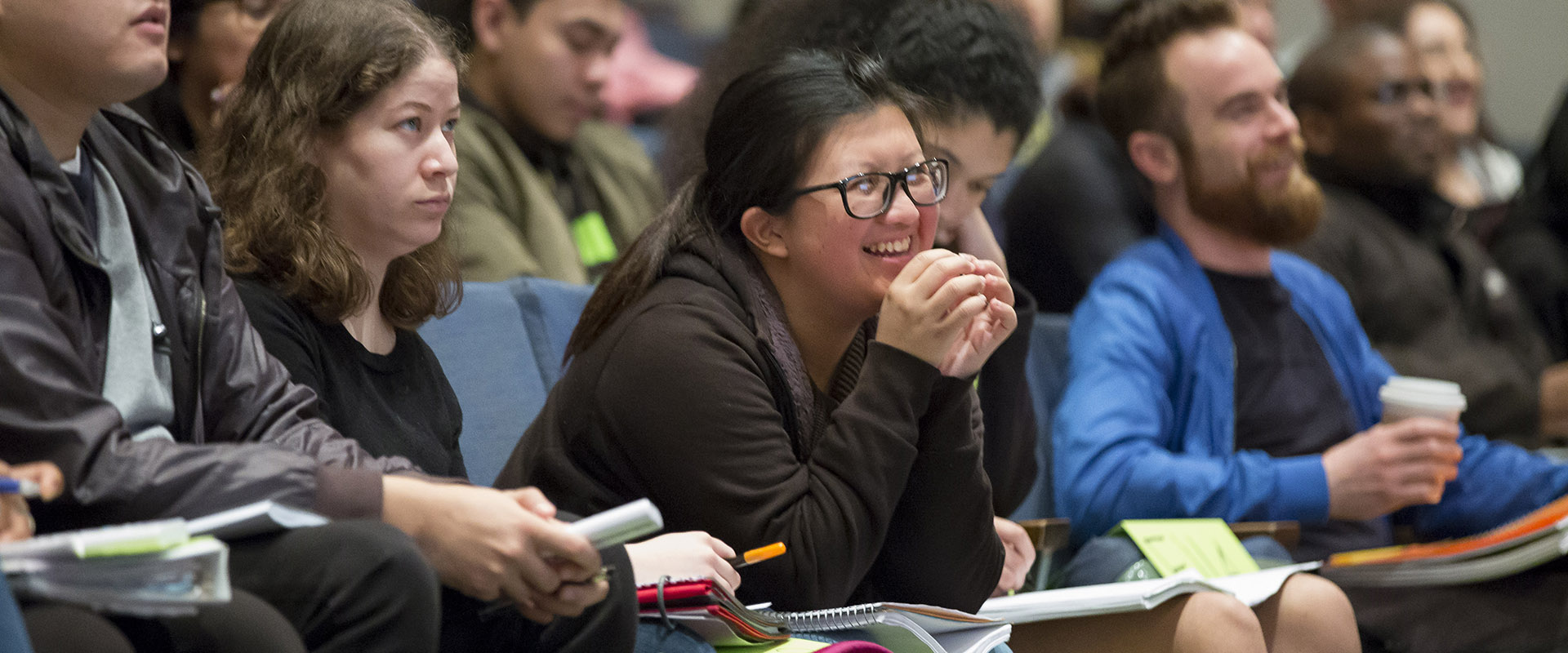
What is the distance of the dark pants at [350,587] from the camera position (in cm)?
116

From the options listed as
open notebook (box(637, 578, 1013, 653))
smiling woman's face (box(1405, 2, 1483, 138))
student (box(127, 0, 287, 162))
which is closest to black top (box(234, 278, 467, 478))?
open notebook (box(637, 578, 1013, 653))

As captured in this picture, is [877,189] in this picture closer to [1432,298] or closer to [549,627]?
[549,627]

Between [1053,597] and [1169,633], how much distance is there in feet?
0.50

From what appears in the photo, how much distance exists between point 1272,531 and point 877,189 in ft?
3.21

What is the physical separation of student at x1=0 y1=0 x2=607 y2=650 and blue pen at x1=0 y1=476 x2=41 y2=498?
0.33 feet

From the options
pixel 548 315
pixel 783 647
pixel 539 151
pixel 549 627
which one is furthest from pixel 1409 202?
pixel 549 627

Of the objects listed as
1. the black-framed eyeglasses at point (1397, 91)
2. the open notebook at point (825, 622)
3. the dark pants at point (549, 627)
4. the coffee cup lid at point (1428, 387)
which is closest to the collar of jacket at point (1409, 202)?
the black-framed eyeglasses at point (1397, 91)

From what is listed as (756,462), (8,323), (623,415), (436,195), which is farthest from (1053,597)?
(8,323)

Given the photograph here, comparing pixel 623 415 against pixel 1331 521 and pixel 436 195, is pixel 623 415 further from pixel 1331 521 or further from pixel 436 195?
pixel 1331 521

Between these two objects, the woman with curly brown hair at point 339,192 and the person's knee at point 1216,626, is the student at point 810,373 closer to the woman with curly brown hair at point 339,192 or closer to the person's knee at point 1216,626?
the person's knee at point 1216,626

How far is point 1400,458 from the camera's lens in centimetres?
256

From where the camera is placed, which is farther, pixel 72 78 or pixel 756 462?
pixel 756 462

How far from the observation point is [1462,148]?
4.59m

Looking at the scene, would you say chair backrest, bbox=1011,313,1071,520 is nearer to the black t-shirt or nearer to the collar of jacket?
the black t-shirt
